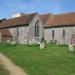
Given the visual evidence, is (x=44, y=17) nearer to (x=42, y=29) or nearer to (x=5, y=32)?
(x=42, y=29)

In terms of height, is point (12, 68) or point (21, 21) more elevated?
point (21, 21)

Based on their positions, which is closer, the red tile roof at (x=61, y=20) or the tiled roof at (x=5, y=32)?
the red tile roof at (x=61, y=20)

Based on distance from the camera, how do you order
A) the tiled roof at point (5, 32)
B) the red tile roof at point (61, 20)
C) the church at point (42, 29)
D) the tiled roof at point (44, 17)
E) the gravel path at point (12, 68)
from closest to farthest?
the gravel path at point (12, 68) → the red tile roof at point (61, 20) → the church at point (42, 29) → the tiled roof at point (44, 17) → the tiled roof at point (5, 32)

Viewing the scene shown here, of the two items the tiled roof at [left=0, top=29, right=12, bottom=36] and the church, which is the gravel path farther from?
the tiled roof at [left=0, top=29, right=12, bottom=36]

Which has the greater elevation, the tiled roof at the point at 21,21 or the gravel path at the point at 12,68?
the tiled roof at the point at 21,21

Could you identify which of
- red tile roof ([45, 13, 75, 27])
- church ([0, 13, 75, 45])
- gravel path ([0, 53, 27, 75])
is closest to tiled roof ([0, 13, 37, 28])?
church ([0, 13, 75, 45])

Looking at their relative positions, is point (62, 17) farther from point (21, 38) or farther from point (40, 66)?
point (40, 66)

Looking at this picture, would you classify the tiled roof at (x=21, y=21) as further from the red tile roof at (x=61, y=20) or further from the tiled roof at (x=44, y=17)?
the red tile roof at (x=61, y=20)

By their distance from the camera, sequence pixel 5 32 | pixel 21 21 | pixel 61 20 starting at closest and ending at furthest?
pixel 61 20 < pixel 21 21 < pixel 5 32

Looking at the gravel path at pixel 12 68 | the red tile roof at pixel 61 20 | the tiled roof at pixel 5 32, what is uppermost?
the red tile roof at pixel 61 20

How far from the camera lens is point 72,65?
85.3 ft

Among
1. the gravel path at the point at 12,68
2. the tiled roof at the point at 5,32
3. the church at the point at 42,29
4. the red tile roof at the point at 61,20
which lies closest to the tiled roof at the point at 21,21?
the church at the point at 42,29

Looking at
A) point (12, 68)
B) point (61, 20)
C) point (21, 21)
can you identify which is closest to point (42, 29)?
point (61, 20)

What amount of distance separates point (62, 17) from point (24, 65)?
136ft
